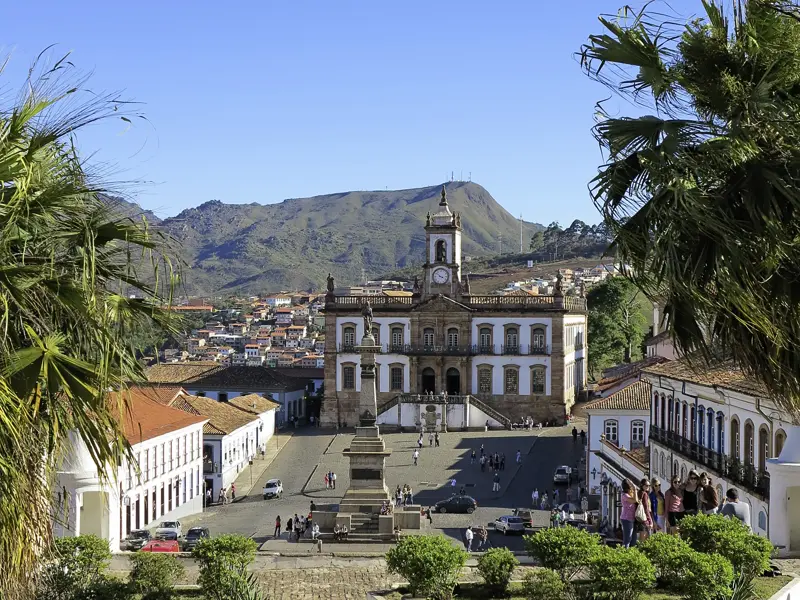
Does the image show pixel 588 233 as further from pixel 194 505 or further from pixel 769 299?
pixel 769 299

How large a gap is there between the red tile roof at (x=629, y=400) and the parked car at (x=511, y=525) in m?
6.23

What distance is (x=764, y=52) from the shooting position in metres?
7.63

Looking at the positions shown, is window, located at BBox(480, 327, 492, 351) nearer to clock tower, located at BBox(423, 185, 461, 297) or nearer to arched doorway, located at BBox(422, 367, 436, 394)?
clock tower, located at BBox(423, 185, 461, 297)

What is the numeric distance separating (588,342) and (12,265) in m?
71.2

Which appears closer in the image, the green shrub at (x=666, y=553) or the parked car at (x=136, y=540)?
the green shrub at (x=666, y=553)

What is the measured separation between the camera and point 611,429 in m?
37.1

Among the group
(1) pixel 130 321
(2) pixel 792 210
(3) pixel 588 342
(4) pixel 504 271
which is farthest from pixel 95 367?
(4) pixel 504 271

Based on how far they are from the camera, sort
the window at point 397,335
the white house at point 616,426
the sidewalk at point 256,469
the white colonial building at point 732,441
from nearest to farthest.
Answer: the white colonial building at point 732,441 → the white house at point 616,426 → the sidewalk at point 256,469 → the window at point 397,335

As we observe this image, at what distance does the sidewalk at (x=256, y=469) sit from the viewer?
143 feet

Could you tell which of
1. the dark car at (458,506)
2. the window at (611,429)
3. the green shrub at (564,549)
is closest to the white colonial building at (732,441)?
the green shrub at (564,549)

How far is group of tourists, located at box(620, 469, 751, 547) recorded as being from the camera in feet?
48.8

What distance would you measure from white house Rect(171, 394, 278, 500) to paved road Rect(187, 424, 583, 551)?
136 centimetres

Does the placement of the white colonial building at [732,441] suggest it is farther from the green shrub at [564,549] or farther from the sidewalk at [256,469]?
the sidewalk at [256,469]

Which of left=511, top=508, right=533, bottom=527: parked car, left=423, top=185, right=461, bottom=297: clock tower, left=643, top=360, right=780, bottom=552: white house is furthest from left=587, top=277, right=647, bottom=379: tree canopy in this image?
left=643, top=360, right=780, bottom=552: white house
